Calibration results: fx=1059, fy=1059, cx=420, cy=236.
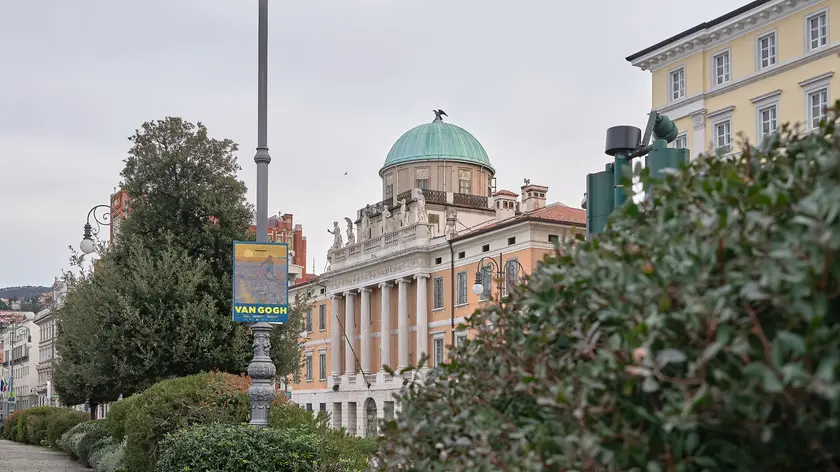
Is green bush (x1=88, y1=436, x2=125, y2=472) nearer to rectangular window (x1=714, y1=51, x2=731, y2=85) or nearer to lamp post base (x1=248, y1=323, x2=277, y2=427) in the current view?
lamp post base (x1=248, y1=323, x2=277, y2=427)

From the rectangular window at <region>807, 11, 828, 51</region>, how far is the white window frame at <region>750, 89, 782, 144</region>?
2.31 m

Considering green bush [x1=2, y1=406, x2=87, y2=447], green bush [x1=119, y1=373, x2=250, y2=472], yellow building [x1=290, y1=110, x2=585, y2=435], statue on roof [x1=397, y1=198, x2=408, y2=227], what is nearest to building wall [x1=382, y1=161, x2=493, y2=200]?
yellow building [x1=290, y1=110, x2=585, y2=435]

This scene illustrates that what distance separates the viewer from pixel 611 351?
3.18m

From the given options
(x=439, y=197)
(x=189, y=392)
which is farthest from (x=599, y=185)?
(x=439, y=197)

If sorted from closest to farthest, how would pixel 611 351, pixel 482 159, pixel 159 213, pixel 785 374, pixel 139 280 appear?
→ pixel 785 374
pixel 611 351
pixel 139 280
pixel 159 213
pixel 482 159

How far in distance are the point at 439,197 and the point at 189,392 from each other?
52.8 m

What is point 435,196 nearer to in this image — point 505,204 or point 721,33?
point 505,204

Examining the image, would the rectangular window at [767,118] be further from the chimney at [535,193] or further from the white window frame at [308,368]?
the white window frame at [308,368]

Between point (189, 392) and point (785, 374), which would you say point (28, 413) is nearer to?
point (189, 392)

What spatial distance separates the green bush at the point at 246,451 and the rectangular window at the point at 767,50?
31782mm

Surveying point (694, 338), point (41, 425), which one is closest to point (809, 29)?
point (41, 425)

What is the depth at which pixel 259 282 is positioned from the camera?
1650 cm

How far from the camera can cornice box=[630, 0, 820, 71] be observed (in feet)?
132

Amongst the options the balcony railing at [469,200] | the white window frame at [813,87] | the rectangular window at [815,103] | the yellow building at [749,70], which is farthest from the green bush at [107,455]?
the balcony railing at [469,200]
